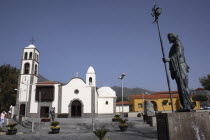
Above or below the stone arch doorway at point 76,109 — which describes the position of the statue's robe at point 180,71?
above

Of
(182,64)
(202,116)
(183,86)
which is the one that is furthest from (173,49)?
(202,116)

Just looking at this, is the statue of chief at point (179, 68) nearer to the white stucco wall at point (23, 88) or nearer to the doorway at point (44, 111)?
the doorway at point (44, 111)

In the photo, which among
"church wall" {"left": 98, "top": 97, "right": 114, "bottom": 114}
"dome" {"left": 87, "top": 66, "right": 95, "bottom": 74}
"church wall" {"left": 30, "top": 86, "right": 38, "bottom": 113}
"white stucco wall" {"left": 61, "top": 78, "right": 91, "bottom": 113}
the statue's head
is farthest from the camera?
"church wall" {"left": 98, "top": 97, "right": 114, "bottom": 114}

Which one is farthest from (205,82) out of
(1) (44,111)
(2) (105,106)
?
(1) (44,111)

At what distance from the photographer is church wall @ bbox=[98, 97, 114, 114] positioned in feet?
116

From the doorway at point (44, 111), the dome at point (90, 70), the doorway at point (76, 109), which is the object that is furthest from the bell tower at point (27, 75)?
the dome at point (90, 70)

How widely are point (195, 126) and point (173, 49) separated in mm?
2842

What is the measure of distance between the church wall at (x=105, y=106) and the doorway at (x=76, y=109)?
511cm

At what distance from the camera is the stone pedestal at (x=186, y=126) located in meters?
4.86

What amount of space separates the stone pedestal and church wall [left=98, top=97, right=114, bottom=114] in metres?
31.1

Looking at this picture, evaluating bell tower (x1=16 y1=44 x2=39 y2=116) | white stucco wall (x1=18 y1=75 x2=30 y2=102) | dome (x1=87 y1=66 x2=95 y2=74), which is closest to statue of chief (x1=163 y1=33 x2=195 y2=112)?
dome (x1=87 y1=66 x2=95 y2=74)

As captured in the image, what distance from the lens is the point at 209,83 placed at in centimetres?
3803

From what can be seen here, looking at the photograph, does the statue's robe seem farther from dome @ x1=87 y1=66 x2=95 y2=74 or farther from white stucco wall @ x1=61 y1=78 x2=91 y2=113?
dome @ x1=87 y1=66 x2=95 y2=74

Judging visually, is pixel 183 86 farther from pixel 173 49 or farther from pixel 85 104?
pixel 85 104
